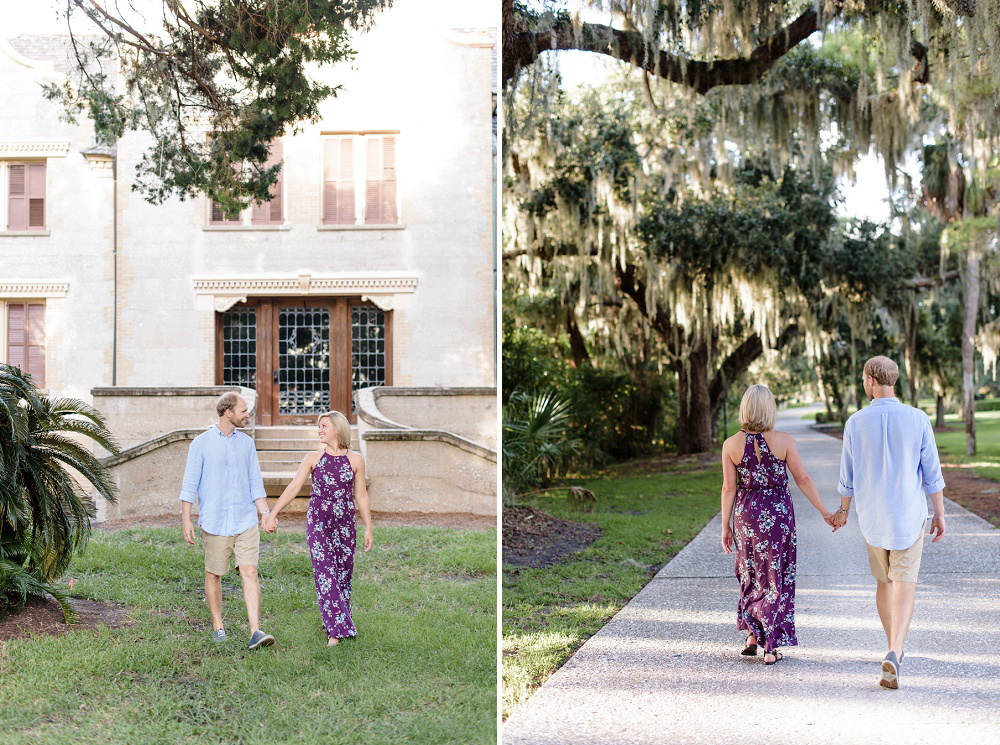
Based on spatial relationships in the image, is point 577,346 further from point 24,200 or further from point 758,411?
point 758,411

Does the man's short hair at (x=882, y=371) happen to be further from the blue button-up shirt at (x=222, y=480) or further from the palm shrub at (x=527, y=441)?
the palm shrub at (x=527, y=441)

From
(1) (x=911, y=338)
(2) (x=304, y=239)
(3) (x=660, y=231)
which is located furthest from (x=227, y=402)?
(1) (x=911, y=338)

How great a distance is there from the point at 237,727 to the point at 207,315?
144 inches

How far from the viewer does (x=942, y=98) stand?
12.3 meters

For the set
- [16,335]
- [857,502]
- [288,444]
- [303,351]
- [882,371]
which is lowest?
[857,502]

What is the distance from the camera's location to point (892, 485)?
464cm

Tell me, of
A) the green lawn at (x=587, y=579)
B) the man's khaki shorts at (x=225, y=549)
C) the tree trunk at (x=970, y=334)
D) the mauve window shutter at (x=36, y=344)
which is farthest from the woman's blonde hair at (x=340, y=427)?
the tree trunk at (x=970, y=334)

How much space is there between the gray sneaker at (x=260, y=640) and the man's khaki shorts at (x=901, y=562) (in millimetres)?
3326

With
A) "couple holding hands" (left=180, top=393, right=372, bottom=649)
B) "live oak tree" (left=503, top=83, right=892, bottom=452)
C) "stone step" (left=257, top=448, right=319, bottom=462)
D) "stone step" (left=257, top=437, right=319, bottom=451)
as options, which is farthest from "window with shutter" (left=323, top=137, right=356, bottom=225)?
"live oak tree" (left=503, top=83, right=892, bottom=452)

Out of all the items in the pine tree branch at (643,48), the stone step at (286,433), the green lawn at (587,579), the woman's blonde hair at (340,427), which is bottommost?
the green lawn at (587,579)

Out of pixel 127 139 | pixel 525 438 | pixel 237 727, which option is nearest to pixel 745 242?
pixel 525 438

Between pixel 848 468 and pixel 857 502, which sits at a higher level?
pixel 848 468

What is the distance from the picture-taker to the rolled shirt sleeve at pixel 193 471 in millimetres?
5199

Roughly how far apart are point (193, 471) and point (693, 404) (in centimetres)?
1705
